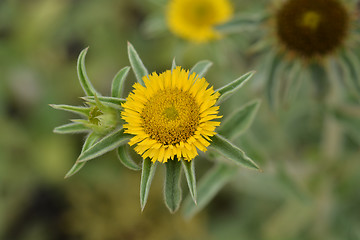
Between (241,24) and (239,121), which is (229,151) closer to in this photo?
(239,121)

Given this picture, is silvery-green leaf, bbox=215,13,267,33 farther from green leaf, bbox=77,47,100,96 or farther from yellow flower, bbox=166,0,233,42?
green leaf, bbox=77,47,100,96

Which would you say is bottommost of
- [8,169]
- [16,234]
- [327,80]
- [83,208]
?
[16,234]

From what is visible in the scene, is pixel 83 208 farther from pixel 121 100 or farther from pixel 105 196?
pixel 121 100

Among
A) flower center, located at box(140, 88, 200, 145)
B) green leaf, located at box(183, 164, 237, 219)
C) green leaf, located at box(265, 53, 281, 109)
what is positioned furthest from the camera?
green leaf, located at box(265, 53, 281, 109)

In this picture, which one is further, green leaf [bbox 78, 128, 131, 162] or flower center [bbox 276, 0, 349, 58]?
flower center [bbox 276, 0, 349, 58]

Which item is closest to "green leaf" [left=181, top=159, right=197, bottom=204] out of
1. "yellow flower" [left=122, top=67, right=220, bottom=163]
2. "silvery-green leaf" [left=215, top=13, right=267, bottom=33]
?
"yellow flower" [left=122, top=67, right=220, bottom=163]

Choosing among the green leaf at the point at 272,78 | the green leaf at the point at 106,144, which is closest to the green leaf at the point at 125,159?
the green leaf at the point at 106,144

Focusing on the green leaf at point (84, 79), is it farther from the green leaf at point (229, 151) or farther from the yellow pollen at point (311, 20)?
the yellow pollen at point (311, 20)

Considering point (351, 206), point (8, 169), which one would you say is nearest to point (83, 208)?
point (8, 169)
